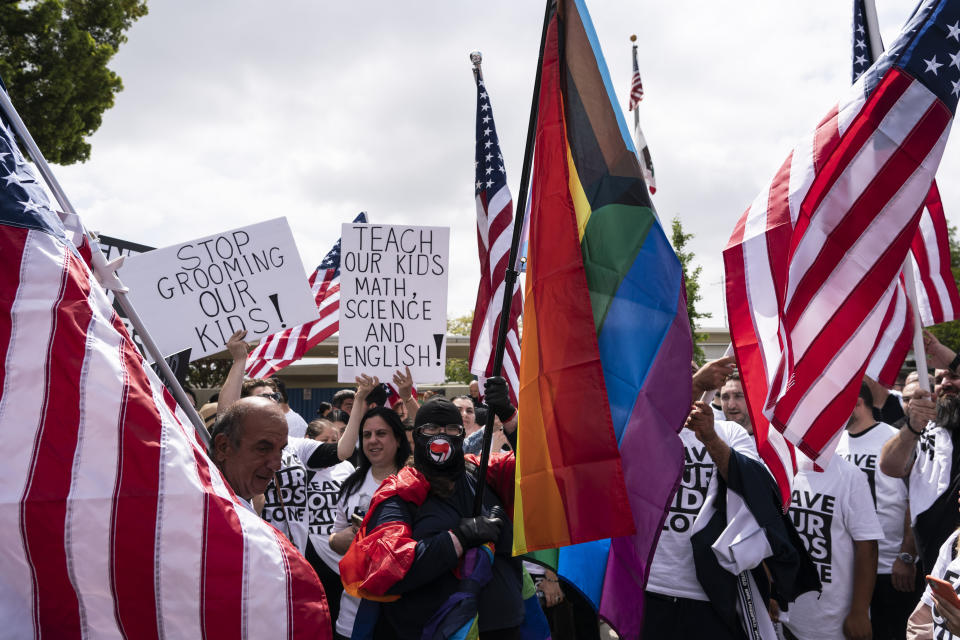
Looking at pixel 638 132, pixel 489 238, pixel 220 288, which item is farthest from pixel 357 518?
pixel 638 132

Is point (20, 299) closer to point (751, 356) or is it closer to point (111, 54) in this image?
point (751, 356)

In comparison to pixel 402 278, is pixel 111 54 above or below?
above

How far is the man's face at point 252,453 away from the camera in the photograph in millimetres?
2965

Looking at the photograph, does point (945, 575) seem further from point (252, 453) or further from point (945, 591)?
point (252, 453)

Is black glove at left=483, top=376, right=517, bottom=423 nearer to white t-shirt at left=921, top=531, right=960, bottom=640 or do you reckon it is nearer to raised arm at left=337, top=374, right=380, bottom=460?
white t-shirt at left=921, top=531, right=960, bottom=640

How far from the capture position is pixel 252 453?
2973 mm

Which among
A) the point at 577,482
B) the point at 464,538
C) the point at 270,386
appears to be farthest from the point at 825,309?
the point at 270,386

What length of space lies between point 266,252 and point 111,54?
11.1 metres

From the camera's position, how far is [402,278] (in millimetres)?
6473

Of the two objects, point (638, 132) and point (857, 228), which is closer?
point (857, 228)

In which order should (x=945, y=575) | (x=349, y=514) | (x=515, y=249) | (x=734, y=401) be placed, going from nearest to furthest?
1. (x=945, y=575)
2. (x=515, y=249)
3. (x=349, y=514)
4. (x=734, y=401)

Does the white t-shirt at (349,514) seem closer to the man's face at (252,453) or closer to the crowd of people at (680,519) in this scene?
the crowd of people at (680,519)

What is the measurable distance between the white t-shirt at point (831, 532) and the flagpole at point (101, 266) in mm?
3665

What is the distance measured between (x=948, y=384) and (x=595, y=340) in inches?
119
